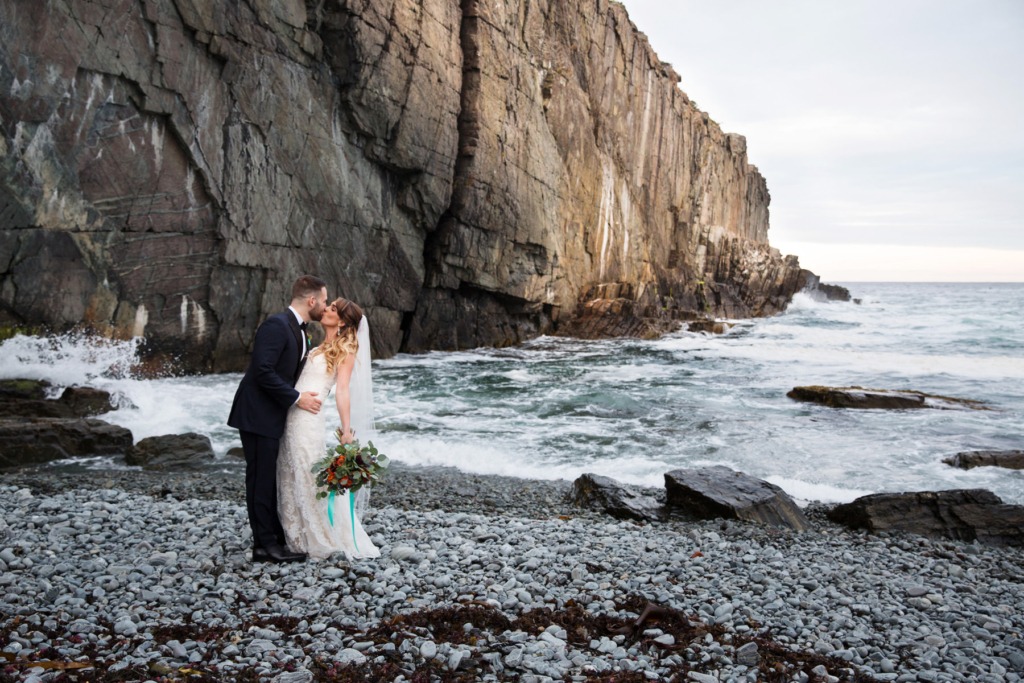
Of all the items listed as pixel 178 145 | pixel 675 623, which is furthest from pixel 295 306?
pixel 178 145

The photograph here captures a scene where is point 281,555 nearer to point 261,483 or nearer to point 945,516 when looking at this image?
point 261,483

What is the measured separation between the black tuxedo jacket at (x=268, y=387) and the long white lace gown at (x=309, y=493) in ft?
0.50

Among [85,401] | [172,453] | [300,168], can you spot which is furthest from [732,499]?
[300,168]

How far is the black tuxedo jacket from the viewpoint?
16.4 ft

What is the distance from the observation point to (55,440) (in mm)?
9711

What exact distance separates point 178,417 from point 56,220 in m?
5.65

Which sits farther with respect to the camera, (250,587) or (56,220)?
(56,220)

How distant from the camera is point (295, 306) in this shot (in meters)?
5.29

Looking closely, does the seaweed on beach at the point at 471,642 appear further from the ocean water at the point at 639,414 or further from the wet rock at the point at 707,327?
the wet rock at the point at 707,327

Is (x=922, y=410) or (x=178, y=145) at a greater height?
(x=178, y=145)

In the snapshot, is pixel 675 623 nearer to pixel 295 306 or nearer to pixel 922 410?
pixel 295 306

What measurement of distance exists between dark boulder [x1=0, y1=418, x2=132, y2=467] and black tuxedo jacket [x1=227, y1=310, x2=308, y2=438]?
245 inches

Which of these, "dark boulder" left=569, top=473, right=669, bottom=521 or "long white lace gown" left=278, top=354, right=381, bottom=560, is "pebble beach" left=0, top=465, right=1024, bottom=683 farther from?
"dark boulder" left=569, top=473, right=669, bottom=521


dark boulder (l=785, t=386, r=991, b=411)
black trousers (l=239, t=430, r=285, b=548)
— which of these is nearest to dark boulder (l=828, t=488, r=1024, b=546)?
black trousers (l=239, t=430, r=285, b=548)
